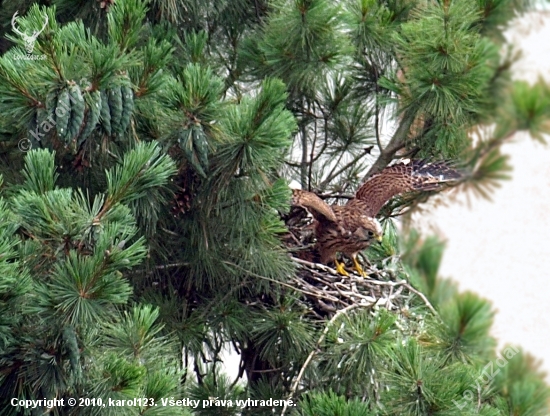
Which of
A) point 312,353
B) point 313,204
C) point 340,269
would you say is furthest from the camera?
point 340,269

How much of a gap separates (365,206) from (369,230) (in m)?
0.09

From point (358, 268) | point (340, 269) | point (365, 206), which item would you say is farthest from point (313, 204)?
point (358, 268)

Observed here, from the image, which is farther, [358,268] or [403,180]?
[358,268]

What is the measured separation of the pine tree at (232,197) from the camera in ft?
5.25

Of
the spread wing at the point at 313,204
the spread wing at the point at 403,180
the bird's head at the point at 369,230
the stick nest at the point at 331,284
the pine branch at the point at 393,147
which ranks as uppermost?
the pine branch at the point at 393,147

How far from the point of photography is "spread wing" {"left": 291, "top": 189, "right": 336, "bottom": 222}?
8.79 feet

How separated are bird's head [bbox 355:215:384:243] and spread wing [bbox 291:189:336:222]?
0.11 m

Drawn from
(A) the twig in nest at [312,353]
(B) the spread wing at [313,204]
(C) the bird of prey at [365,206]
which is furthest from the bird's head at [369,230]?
(A) the twig in nest at [312,353]

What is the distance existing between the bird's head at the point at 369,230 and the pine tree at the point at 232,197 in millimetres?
152

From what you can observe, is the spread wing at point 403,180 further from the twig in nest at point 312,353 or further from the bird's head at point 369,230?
the twig in nest at point 312,353

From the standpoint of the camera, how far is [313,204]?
2.75m

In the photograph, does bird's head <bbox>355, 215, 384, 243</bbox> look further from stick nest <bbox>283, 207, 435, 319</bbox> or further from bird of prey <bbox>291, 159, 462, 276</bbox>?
stick nest <bbox>283, 207, 435, 319</bbox>

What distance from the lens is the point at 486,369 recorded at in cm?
180

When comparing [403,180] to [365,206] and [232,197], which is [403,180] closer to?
[365,206]
